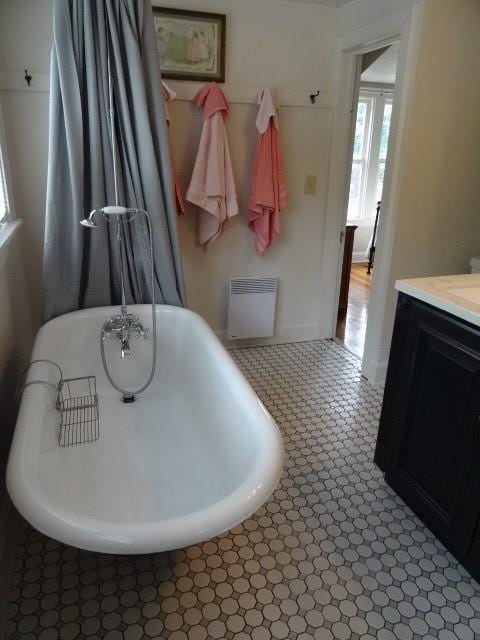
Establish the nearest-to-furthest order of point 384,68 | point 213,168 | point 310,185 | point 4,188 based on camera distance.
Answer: point 4,188, point 213,168, point 310,185, point 384,68

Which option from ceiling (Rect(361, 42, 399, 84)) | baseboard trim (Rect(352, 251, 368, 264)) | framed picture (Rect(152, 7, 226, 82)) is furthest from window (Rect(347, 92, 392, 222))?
framed picture (Rect(152, 7, 226, 82))

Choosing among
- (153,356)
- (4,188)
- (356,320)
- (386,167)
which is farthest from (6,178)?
(356,320)

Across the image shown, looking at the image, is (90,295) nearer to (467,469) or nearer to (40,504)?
(40,504)

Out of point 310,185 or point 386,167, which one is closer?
point 386,167

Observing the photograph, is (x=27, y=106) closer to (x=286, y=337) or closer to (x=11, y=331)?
(x=11, y=331)

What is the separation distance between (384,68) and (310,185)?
2444mm

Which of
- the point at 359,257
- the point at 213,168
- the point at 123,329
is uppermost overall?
the point at 213,168

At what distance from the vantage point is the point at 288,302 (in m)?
3.54

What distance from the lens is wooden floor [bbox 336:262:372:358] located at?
3635 mm

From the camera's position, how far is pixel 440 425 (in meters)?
1.69

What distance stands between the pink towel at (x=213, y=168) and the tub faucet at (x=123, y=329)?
939 millimetres

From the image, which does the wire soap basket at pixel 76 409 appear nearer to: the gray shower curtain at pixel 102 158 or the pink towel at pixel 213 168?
the gray shower curtain at pixel 102 158

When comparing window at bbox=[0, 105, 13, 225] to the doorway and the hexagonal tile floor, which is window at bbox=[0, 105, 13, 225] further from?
the doorway

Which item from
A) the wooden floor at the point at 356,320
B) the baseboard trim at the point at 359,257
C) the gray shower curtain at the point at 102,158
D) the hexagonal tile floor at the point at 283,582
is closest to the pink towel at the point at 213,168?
the gray shower curtain at the point at 102,158
